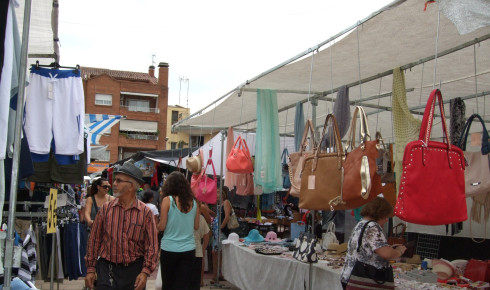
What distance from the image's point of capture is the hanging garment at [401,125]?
13.0 feet

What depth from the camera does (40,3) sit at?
13.6 ft

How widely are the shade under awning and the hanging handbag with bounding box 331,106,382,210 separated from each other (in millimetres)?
42682

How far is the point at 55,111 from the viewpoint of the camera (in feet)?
15.2

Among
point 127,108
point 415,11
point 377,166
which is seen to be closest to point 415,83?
point 415,11

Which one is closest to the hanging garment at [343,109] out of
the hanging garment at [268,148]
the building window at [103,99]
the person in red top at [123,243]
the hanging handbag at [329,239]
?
the hanging garment at [268,148]

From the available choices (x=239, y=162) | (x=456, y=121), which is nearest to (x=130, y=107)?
(x=239, y=162)

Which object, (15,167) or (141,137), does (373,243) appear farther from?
(141,137)

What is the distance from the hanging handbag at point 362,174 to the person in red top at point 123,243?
1.64 m

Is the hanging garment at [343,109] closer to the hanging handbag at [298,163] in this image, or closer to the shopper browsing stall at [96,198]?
the hanging handbag at [298,163]

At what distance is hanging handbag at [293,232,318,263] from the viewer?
204 inches

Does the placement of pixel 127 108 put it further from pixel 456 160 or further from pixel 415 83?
pixel 456 160

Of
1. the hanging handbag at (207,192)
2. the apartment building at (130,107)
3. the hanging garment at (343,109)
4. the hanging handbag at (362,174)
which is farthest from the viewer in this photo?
the apartment building at (130,107)

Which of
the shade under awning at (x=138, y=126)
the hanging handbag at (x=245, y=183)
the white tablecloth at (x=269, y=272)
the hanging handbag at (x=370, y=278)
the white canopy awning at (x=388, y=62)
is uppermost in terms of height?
the shade under awning at (x=138, y=126)

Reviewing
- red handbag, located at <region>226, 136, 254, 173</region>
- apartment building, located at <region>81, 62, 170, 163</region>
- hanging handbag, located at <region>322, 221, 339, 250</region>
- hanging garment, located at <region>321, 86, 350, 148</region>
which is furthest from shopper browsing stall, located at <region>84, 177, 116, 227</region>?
apartment building, located at <region>81, 62, 170, 163</region>
